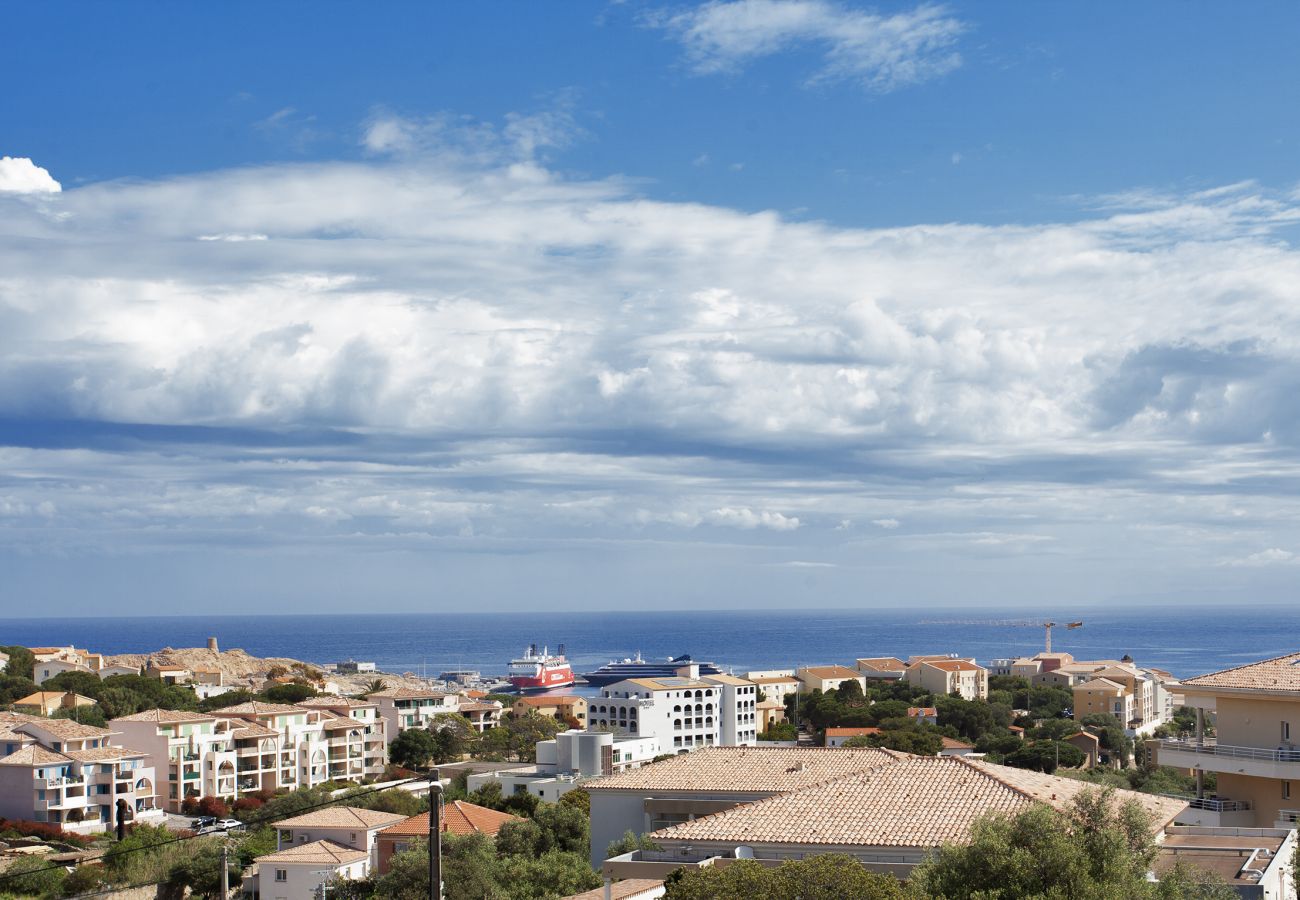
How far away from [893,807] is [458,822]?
82.8 feet

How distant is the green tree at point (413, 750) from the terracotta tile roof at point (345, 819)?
103 feet

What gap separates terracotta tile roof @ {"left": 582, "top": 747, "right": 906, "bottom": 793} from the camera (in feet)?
95.4

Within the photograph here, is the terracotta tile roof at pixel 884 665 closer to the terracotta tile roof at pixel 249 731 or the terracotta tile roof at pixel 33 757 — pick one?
the terracotta tile roof at pixel 249 731

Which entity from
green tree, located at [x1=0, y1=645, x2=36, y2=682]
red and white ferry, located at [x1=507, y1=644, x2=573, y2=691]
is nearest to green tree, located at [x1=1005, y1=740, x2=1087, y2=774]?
green tree, located at [x1=0, y1=645, x2=36, y2=682]

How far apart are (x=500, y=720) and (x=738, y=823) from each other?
262 feet

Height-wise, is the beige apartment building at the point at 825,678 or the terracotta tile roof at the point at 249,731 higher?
the terracotta tile roof at the point at 249,731

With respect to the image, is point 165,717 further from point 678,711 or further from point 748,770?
point 748,770

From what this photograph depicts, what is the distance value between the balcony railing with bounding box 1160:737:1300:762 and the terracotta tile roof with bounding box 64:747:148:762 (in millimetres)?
55356

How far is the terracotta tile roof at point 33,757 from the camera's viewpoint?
62469 mm

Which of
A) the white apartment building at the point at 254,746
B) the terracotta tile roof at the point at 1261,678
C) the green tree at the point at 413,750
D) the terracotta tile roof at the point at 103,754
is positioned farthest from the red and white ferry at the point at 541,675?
the terracotta tile roof at the point at 1261,678

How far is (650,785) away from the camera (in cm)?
2973

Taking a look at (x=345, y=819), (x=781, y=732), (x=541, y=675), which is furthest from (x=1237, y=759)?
(x=541, y=675)

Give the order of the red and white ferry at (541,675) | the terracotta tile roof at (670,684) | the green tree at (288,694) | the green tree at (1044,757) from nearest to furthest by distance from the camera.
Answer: the green tree at (1044,757), the green tree at (288,694), the terracotta tile roof at (670,684), the red and white ferry at (541,675)

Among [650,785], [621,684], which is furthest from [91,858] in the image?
[621,684]
